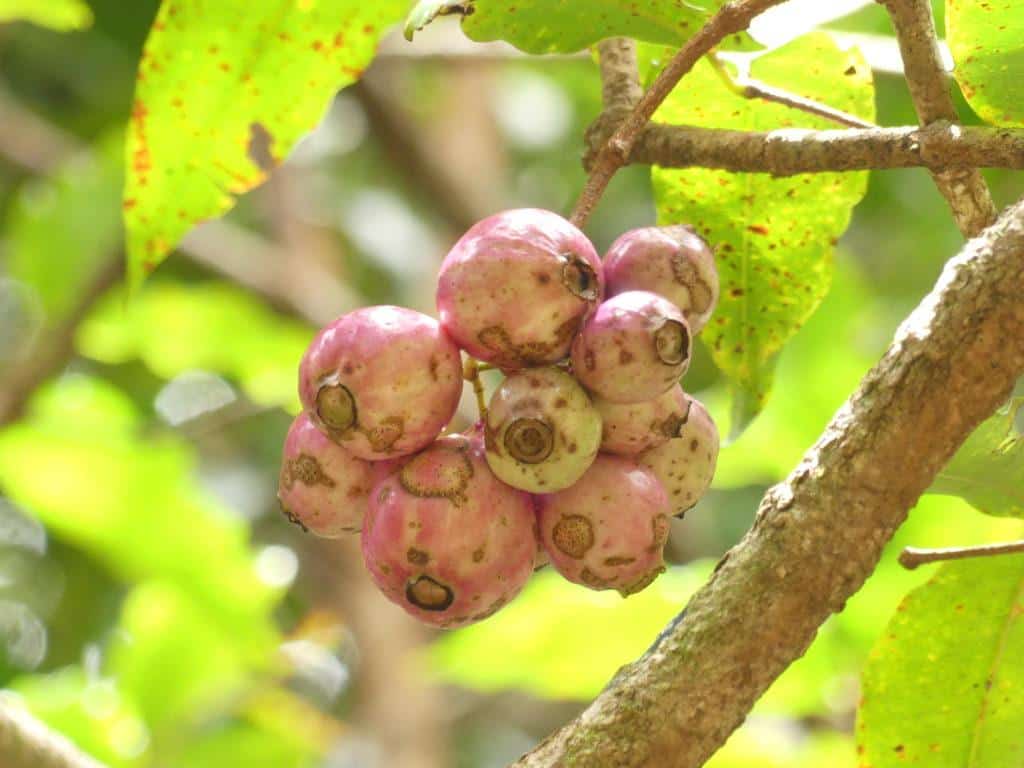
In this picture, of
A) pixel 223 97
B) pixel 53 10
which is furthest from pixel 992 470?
pixel 53 10

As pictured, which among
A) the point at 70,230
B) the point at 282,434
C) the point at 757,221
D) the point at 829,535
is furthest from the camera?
the point at 282,434

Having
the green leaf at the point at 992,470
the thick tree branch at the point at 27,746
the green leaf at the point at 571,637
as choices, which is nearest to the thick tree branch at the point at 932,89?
the green leaf at the point at 992,470

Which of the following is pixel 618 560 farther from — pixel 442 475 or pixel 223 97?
pixel 223 97

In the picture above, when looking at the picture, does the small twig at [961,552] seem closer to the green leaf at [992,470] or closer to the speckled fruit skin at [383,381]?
the green leaf at [992,470]

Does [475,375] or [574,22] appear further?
[574,22]

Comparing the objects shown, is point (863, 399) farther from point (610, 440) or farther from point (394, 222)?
point (394, 222)
